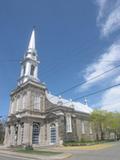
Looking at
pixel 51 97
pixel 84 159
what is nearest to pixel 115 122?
pixel 51 97

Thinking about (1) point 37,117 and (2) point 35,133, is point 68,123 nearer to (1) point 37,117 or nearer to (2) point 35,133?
(1) point 37,117

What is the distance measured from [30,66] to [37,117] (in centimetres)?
1393

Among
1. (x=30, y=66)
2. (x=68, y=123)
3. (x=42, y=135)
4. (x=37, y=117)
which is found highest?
(x=30, y=66)

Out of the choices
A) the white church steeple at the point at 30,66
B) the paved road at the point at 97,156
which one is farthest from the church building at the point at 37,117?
the paved road at the point at 97,156

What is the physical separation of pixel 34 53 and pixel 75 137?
79.2 feet

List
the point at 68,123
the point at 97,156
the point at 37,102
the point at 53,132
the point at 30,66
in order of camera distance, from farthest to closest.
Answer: the point at 30,66
the point at 37,102
the point at 68,123
the point at 53,132
the point at 97,156

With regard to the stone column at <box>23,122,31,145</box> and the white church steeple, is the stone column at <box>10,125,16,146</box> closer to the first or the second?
the stone column at <box>23,122,31,145</box>

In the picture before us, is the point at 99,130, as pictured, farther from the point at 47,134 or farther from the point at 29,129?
the point at 29,129

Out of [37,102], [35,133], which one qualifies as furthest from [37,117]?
[37,102]

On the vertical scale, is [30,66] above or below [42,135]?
above

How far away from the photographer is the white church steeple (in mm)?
47531

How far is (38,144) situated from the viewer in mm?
40469

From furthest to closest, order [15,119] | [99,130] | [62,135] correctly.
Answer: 1. [99,130]
2. [15,119]
3. [62,135]

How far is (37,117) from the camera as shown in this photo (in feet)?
137
